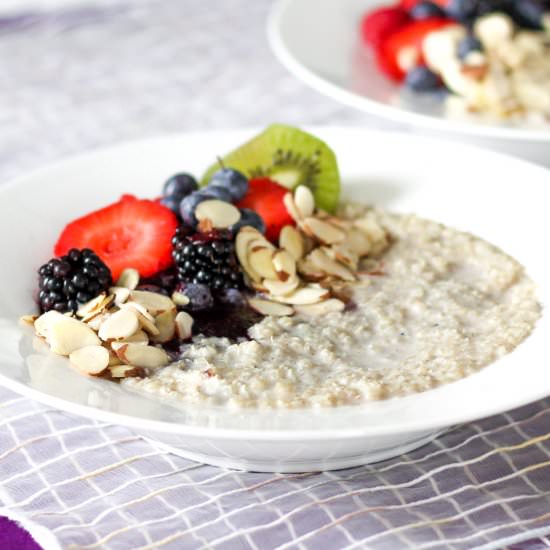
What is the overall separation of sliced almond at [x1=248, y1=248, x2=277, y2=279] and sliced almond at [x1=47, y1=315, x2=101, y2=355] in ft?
1.02

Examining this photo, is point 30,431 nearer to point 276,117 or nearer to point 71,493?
point 71,493

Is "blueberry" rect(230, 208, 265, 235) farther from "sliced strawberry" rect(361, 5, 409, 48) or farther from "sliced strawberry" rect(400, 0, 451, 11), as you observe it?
"sliced strawberry" rect(400, 0, 451, 11)

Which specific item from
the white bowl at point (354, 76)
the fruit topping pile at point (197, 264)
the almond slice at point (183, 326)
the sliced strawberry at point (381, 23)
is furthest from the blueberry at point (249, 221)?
the sliced strawberry at point (381, 23)

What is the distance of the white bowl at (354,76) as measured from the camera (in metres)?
2.17

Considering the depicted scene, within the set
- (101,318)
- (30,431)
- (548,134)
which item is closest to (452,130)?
(548,134)

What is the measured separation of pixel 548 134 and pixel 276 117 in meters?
0.90

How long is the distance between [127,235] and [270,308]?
29 centimetres

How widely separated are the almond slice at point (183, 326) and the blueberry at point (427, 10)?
149cm

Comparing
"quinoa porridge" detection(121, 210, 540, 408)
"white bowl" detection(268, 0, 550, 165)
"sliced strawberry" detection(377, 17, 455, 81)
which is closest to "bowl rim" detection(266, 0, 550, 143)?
"white bowl" detection(268, 0, 550, 165)

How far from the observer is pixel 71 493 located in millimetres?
1443

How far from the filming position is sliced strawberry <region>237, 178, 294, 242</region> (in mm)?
1849

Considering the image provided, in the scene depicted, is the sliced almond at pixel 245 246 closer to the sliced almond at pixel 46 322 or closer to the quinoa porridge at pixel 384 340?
the quinoa porridge at pixel 384 340

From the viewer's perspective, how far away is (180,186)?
6.10 feet

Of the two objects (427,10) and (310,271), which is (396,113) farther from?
(427,10)
